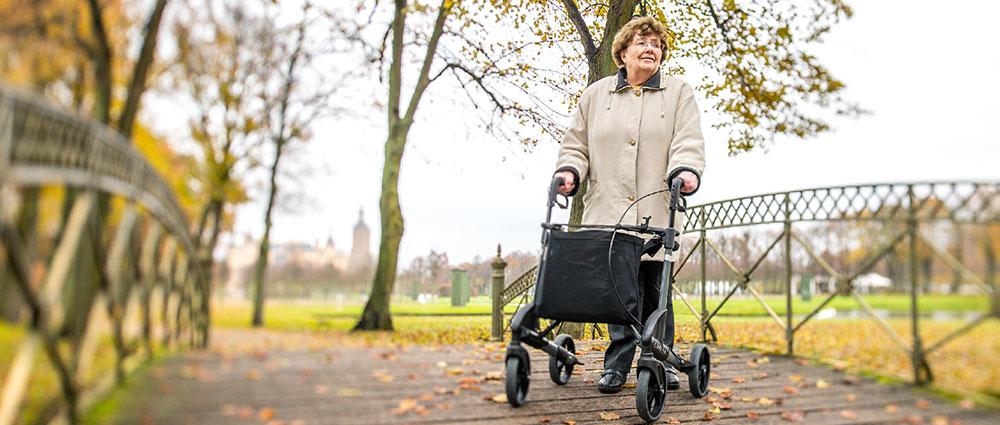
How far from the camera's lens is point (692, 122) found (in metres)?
2.48

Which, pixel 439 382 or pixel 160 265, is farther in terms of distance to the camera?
pixel 439 382

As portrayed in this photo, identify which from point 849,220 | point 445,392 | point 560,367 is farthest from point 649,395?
point 849,220

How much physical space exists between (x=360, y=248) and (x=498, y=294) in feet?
3.19

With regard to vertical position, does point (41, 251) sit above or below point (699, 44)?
below

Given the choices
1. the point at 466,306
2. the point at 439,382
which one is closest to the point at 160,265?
the point at 439,382

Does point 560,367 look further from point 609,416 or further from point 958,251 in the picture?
point 958,251

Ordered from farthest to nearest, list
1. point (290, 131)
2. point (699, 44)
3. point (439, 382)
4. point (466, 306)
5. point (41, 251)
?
point (699, 44)
point (466, 306)
point (439, 382)
point (290, 131)
point (41, 251)

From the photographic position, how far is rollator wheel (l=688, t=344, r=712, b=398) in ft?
8.84

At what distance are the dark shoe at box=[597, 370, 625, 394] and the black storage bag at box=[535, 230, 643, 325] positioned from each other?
44 centimetres

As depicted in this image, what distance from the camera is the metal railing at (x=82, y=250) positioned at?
3.11ft

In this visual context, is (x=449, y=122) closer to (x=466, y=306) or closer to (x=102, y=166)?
(x=466, y=306)

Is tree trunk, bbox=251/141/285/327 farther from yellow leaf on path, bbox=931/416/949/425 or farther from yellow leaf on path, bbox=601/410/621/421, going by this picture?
yellow leaf on path, bbox=931/416/949/425

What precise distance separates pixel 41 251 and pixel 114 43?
38cm

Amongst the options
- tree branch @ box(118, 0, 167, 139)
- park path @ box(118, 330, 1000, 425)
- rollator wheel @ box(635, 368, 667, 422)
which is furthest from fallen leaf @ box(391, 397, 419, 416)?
tree branch @ box(118, 0, 167, 139)
